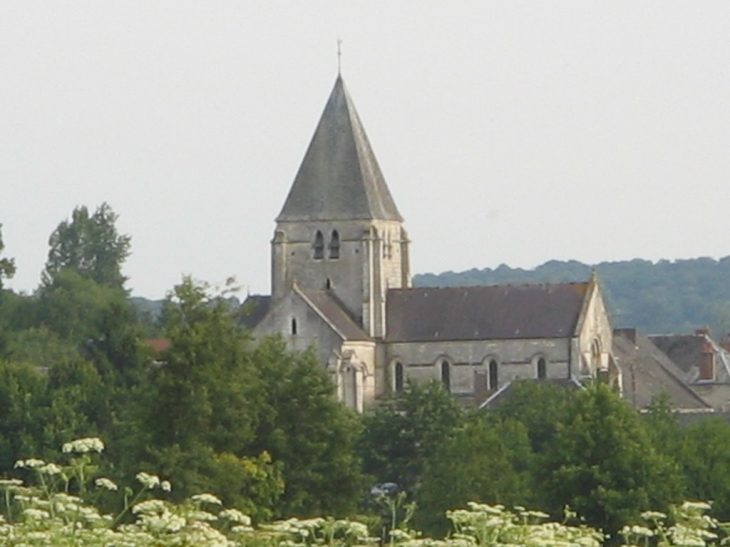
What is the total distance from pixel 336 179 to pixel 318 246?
2.29 metres

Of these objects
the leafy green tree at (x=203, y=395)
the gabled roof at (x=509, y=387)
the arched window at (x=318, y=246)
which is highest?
the arched window at (x=318, y=246)

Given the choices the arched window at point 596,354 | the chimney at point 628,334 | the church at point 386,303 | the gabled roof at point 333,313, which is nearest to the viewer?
the gabled roof at point 333,313

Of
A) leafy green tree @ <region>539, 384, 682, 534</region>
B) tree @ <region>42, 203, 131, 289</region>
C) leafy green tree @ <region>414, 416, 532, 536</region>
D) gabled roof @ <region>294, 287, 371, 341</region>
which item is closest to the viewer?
leafy green tree @ <region>539, 384, 682, 534</region>

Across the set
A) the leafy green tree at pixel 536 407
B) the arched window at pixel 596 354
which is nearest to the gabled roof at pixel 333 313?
the arched window at pixel 596 354

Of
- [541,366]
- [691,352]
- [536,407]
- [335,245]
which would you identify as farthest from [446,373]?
[691,352]

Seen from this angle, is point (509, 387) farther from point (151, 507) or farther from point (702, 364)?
point (151, 507)

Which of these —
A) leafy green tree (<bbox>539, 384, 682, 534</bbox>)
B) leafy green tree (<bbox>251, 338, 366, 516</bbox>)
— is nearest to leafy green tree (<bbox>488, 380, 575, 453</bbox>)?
leafy green tree (<bbox>251, 338, 366, 516</bbox>)

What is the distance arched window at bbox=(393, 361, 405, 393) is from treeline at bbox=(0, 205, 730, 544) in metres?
19.4

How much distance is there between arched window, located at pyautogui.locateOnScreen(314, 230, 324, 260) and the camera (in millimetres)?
88812

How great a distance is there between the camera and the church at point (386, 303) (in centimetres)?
8756

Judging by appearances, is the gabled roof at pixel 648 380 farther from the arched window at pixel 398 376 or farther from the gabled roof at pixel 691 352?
the arched window at pixel 398 376

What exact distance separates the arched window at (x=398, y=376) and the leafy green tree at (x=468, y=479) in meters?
32.3

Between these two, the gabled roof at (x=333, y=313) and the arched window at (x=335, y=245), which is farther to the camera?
the arched window at (x=335, y=245)

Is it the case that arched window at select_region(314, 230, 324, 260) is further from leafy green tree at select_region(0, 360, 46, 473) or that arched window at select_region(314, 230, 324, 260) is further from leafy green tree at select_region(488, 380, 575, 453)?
leafy green tree at select_region(0, 360, 46, 473)
